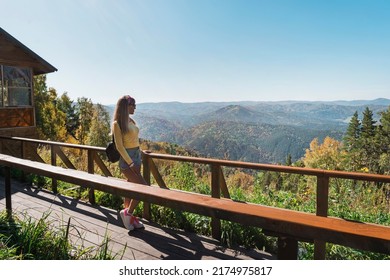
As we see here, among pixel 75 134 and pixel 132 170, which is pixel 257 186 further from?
pixel 75 134

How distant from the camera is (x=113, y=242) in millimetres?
3670

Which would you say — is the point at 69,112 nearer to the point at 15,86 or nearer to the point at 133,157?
the point at 15,86

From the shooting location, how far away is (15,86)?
13383mm

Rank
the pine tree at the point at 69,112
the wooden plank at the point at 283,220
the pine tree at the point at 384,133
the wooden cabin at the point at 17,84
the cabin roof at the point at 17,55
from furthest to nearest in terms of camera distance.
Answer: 1. the pine tree at the point at 69,112
2. the pine tree at the point at 384,133
3. the wooden cabin at the point at 17,84
4. the cabin roof at the point at 17,55
5. the wooden plank at the point at 283,220

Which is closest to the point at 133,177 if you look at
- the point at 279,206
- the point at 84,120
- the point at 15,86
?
the point at 279,206

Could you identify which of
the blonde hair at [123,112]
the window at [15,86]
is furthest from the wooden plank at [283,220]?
the window at [15,86]

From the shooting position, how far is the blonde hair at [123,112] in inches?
145

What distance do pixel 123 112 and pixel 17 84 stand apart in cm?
1220

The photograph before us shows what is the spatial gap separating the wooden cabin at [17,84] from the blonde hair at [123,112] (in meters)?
10.4

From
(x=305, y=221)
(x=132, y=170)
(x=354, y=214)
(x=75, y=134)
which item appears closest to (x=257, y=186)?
(x=354, y=214)

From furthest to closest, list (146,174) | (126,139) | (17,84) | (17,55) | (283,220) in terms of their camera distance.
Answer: (17,84), (17,55), (146,174), (126,139), (283,220)

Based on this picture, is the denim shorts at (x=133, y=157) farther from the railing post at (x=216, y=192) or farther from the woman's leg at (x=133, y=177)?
the railing post at (x=216, y=192)

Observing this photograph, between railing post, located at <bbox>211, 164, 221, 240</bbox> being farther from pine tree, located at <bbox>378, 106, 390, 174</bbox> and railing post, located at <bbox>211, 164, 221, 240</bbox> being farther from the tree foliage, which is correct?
pine tree, located at <bbox>378, 106, 390, 174</bbox>
